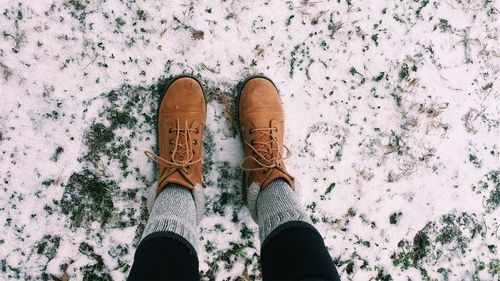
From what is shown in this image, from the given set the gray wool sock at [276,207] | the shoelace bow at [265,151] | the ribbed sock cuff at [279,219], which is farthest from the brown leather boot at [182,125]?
the ribbed sock cuff at [279,219]

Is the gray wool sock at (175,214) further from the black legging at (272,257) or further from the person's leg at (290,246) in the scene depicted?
the person's leg at (290,246)

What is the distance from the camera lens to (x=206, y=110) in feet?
7.00

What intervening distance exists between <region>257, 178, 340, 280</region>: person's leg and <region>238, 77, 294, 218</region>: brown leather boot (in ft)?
1.00

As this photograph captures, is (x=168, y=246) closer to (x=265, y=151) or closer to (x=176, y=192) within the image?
(x=176, y=192)

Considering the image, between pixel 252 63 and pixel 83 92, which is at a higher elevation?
pixel 252 63

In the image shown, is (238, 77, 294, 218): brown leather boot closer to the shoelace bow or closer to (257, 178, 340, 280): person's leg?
the shoelace bow

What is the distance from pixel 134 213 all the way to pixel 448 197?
168 centimetres

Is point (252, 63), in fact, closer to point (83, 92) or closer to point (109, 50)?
point (109, 50)

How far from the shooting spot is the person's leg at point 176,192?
143 cm

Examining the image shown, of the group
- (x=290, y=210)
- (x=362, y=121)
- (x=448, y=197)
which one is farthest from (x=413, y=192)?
(x=290, y=210)

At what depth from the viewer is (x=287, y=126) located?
2.18 metres

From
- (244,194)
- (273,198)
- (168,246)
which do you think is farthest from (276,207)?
(168,246)

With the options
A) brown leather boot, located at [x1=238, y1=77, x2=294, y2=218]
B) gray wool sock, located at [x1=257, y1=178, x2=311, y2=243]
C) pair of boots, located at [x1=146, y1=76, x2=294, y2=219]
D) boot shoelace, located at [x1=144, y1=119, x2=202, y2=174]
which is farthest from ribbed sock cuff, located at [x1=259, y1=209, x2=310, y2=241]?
boot shoelace, located at [x1=144, y1=119, x2=202, y2=174]

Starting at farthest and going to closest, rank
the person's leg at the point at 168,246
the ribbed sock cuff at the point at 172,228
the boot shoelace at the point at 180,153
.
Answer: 1. the boot shoelace at the point at 180,153
2. the ribbed sock cuff at the point at 172,228
3. the person's leg at the point at 168,246
